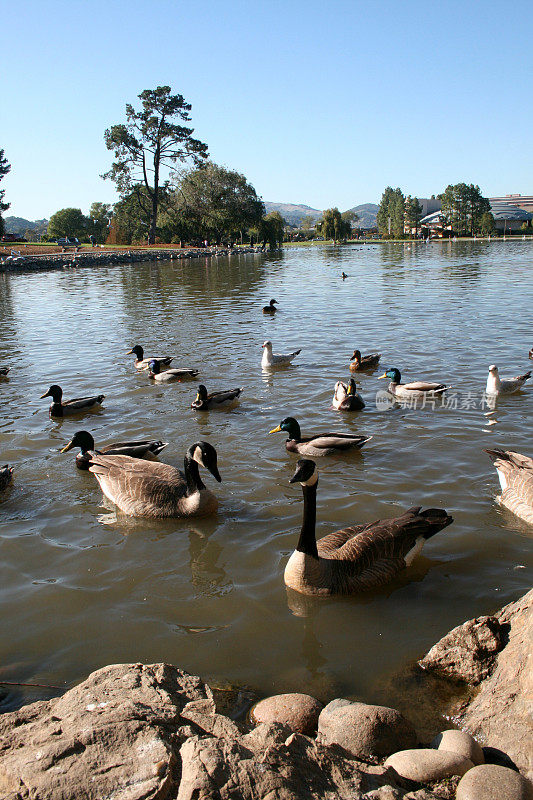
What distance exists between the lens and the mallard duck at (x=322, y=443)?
30.2ft

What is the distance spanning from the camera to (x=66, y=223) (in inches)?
4252

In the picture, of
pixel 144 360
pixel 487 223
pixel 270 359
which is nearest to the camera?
pixel 270 359

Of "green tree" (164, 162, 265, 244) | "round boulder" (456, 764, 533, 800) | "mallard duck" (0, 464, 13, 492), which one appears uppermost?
"green tree" (164, 162, 265, 244)

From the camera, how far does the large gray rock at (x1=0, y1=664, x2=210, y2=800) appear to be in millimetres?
2795

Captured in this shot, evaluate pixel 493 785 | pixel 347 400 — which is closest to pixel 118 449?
pixel 347 400

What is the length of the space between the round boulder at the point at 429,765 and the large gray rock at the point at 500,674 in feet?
1.18

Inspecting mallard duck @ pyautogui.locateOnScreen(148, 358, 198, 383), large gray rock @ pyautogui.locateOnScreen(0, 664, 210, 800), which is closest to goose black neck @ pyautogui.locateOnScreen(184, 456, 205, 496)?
large gray rock @ pyautogui.locateOnScreen(0, 664, 210, 800)

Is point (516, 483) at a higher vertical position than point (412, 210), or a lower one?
lower

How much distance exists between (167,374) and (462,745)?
11.8 meters

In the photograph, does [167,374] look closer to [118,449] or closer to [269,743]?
[118,449]

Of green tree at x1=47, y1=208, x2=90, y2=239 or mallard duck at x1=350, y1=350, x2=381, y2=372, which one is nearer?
mallard duck at x1=350, y1=350, x2=381, y2=372

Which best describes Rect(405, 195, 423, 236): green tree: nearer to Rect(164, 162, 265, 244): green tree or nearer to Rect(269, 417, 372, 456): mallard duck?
Rect(164, 162, 265, 244): green tree

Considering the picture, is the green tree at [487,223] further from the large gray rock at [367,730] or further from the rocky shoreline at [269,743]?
the large gray rock at [367,730]

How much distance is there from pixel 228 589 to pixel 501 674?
2778 mm
